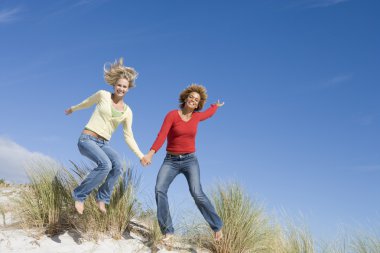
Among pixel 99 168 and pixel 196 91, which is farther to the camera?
pixel 196 91

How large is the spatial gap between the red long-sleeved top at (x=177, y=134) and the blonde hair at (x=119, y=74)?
814mm

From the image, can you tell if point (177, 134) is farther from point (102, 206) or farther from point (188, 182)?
point (102, 206)

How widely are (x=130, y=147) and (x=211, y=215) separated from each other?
5.25 feet

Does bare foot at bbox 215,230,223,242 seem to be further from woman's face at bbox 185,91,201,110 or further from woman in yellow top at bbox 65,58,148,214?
woman's face at bbox 185,91,201,110

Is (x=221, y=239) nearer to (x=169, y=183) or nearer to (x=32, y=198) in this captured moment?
(x=169, y=183)

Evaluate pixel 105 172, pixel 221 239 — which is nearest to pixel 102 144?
pixel 105 172

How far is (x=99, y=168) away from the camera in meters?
6.15

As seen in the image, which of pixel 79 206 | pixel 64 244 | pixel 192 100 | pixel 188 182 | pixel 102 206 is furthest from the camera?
pixel 192 100

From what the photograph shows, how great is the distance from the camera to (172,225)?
22.1 feet

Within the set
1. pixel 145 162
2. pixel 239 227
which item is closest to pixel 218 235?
pixel 239 227

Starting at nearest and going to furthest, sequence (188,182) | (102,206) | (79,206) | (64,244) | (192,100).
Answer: (79,206) < (102,206) < (188,182) < (64,244) < (192,100)

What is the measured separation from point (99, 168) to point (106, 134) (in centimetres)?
53

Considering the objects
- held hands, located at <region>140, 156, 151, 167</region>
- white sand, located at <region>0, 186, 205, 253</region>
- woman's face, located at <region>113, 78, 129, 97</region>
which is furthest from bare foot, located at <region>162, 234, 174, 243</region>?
woman's face, located at <region>113, 78, 129, 97</region>

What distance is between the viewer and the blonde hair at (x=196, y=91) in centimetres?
703
